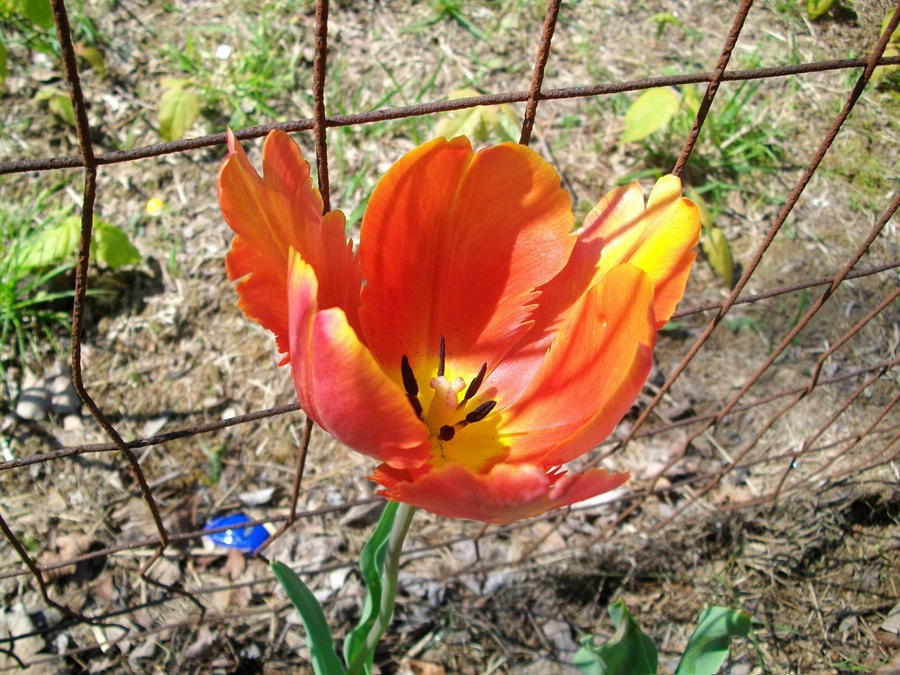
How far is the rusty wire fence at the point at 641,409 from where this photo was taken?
80 cm

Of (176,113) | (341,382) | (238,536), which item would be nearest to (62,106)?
(176,113)

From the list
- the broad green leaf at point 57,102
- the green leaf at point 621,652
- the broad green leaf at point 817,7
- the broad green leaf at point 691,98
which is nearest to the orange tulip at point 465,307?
the green leaf at point 621,652

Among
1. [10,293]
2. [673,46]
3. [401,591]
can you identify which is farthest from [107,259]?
[673,46]

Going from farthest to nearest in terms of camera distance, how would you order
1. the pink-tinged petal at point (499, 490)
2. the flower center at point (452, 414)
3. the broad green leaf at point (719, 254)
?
the broad green leaf at point (719, 254) → the flower center at point (452, 414) → the pink-tinged petal at point (499, 490)

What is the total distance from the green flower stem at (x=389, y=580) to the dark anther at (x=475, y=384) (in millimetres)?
158

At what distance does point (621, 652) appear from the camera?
1.21m

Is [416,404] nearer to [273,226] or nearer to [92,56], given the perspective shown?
[273,226]

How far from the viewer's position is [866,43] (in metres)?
3.04

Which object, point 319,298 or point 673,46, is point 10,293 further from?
point 673,46

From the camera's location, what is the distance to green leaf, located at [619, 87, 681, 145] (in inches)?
86.3

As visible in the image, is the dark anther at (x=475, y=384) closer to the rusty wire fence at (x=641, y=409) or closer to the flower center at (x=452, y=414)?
the flower center at (x=452, y=414)

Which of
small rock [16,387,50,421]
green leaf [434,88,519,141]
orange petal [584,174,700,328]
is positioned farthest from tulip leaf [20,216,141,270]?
orange petal [584,174,700,328]

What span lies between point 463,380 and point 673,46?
2.60 m

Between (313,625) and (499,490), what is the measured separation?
71 cm
